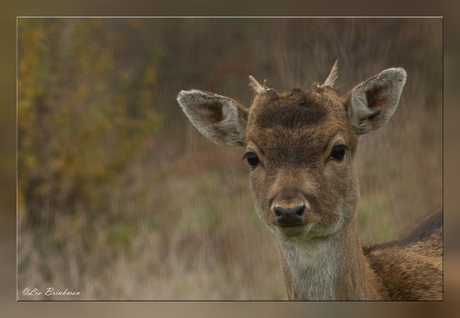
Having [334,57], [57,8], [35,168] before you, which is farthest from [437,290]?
[57,8]

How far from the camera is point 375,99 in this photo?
3908 millimetres

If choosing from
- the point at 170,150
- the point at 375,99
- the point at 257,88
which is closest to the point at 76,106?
the point at 170,150

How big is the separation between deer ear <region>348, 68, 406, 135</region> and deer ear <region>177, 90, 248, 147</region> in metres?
0.95

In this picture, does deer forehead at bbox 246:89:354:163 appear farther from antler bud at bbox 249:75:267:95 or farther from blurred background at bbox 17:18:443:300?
blurred background at bbox 17:18:443:300

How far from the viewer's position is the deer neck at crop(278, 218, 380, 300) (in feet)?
11.9

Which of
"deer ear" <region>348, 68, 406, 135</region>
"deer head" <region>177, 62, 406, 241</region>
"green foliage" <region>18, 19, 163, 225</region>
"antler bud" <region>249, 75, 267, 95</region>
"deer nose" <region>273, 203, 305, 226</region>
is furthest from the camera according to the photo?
"green foliage" <region>18, 19, 163, 225</region>

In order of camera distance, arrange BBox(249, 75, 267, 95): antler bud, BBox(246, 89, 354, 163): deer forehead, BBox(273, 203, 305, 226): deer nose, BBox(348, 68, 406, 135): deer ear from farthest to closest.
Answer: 1. BBox(249, 75, 267, 95): antler bud
2. BBox(348, 68, 406, 135): deer ear
3. BBox(246, 89, 354, 163): deer forehead
4. BBox(273, 203, 305, 226): deer nose

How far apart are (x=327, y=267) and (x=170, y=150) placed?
3.00 m

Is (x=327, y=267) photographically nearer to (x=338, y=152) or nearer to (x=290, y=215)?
(x=290, y=215)

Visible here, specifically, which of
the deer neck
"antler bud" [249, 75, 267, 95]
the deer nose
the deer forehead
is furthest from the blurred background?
the deer nose

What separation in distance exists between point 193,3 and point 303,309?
10.2 ft

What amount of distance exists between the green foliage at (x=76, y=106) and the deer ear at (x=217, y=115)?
125cm

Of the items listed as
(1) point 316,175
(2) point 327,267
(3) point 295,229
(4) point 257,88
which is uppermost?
(4) point 257,88

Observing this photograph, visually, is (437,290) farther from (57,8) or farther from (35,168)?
(57,8)
